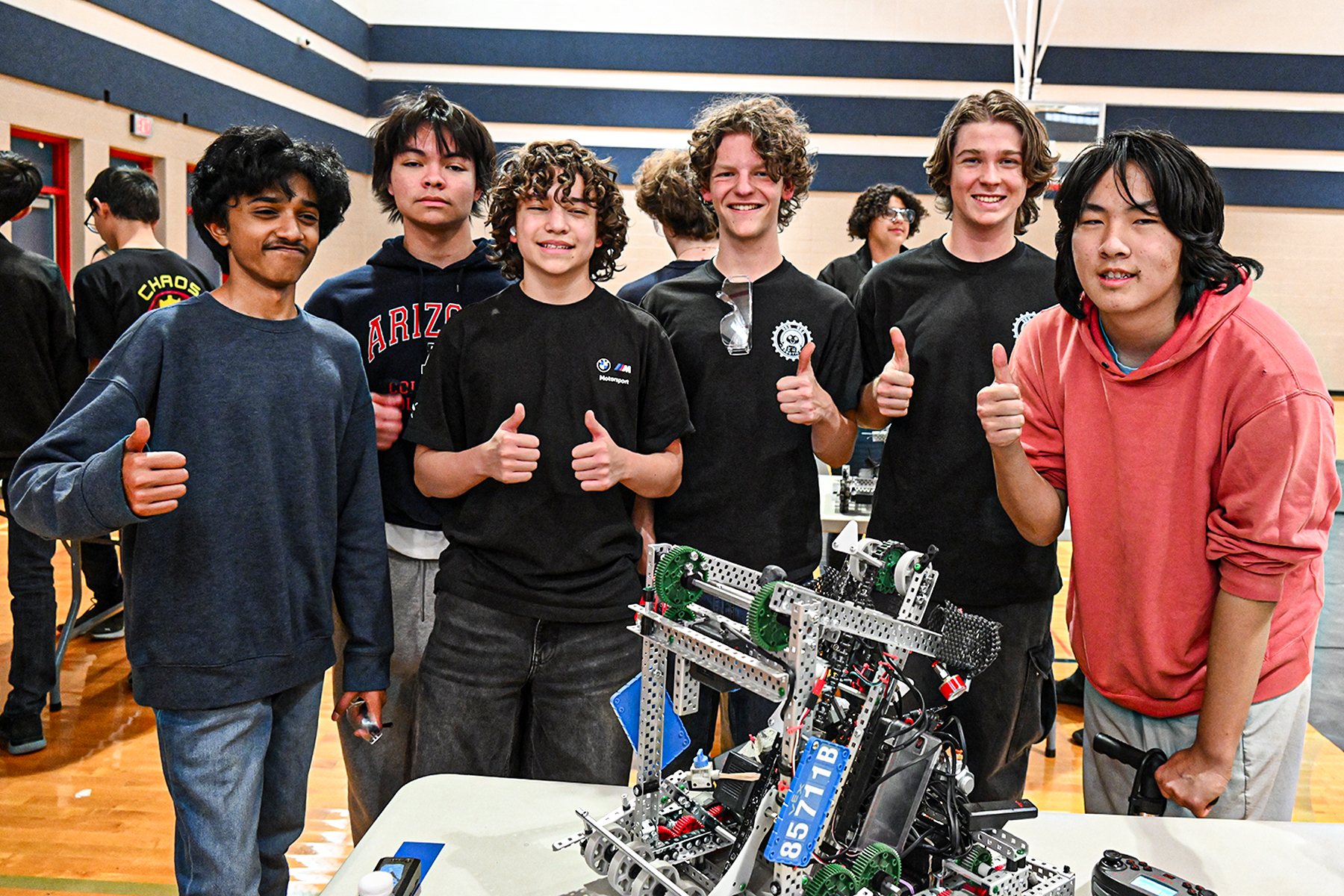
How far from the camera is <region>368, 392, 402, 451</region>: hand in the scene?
2137 millimetres

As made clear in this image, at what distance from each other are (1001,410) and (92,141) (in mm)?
7631

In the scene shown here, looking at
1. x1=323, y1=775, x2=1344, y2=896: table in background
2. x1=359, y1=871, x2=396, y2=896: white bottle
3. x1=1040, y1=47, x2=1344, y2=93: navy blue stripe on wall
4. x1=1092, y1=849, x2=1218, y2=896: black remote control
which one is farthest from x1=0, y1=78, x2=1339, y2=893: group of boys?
x1=1040, y1=47, x2=1344, y2=93: navy blue stripe on wall

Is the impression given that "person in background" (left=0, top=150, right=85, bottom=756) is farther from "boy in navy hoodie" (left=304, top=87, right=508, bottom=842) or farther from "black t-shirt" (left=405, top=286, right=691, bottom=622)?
"black t-shirt" (left=405, top=286, right=691, bottom=622)

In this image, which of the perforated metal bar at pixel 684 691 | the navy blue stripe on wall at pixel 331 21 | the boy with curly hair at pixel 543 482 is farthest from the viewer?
the navy blue stripe on wall at pixel 331 21

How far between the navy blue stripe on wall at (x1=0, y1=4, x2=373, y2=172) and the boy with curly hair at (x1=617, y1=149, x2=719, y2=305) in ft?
17.9

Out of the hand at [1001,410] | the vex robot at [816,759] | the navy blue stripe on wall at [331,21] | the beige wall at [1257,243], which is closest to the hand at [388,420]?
the vex robot at [816,759]

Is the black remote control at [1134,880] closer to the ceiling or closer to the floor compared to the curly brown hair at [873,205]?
closer to the floor

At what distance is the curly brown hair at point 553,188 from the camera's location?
6.61ft

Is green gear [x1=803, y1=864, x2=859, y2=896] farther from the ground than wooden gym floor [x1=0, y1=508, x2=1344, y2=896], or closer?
farther from the ground

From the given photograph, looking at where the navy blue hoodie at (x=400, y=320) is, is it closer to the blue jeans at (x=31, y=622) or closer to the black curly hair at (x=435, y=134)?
the black curly hair at (x=435, y=134)

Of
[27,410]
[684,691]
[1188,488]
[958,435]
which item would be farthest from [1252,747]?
[27,410]

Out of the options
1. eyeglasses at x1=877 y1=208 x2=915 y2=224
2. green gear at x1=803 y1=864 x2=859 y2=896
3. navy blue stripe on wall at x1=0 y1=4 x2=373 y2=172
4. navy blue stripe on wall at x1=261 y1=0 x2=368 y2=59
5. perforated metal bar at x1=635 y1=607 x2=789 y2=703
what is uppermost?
navy blue stripe on wall at x1=261 y1=0 x2=368 y2=59

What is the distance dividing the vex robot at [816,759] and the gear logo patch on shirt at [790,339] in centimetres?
96

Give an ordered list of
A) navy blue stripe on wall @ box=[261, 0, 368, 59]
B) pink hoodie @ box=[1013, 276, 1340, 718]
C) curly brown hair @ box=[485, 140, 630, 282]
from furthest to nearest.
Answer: navy blue stripe on wall @ box=[261, 0, 368, 59]
curly brown hair @ box=[485, 140, 630, 282]
pink hoodie @ box=[1013, 276, 1340, 718]
